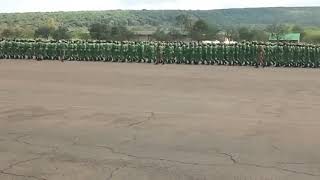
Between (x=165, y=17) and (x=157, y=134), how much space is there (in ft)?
323

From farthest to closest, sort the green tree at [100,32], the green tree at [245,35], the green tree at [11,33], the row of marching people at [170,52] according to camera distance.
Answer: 1. the green tree at [245,35]
2. the green tree at [100,32]
3. the green tree at [11,33]
4. the row of marching people at [170,52]

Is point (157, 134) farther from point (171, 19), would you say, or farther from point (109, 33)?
point (171, 19)

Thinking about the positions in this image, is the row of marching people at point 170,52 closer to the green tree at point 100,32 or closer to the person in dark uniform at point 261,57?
the person in dark uniform at point 261,57

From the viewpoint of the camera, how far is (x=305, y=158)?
6672mm

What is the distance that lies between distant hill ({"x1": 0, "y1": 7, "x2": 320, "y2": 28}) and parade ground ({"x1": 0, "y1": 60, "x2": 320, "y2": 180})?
76.2 m

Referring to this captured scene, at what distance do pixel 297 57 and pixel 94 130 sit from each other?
68.2 ft

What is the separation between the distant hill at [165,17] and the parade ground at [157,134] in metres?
76.2

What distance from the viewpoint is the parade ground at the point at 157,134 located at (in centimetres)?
599

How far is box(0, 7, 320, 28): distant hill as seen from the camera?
94.2 metres

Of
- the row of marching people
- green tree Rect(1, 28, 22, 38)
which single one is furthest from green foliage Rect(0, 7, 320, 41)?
the row of marching people

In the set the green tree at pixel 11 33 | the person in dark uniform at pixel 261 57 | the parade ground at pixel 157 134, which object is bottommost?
the green tree at pixel 11 33

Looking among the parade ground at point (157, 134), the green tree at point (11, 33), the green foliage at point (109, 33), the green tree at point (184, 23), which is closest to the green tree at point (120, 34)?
the green foliage at point (109, 33)

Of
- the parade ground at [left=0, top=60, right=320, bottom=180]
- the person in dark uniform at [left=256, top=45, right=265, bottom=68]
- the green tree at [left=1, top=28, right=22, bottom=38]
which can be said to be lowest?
the green tree at [left=1, top=28, right=22, bottom=38]

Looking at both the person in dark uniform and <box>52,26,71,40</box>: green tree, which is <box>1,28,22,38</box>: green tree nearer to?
<box>52,26,71,40</box>: green tree
